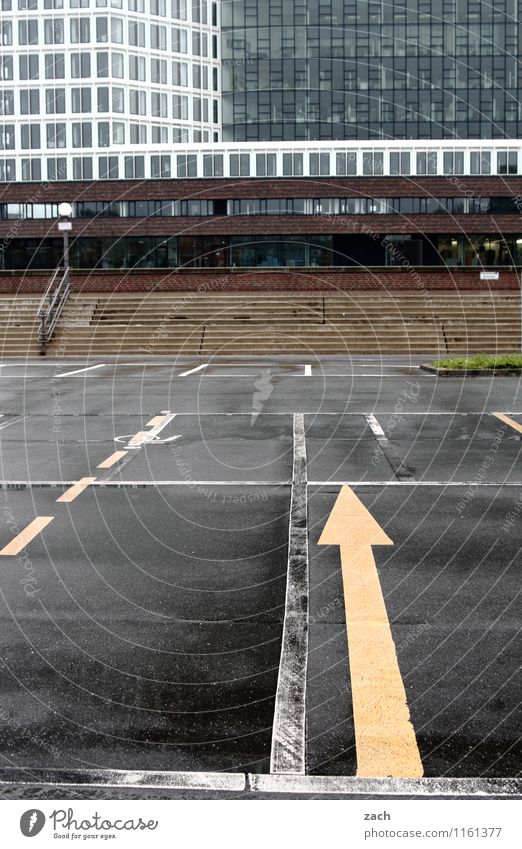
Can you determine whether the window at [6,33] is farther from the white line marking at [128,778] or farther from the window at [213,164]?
the white line marking at [128,778]

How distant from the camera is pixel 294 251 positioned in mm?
55500

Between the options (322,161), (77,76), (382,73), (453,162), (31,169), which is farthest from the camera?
(382,73)

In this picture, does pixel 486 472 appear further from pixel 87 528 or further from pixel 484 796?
pixel 484 796

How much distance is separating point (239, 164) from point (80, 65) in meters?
22.7

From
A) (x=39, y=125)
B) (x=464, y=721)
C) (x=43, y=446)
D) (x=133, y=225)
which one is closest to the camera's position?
(x=464, y=721)

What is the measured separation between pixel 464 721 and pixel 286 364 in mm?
24243

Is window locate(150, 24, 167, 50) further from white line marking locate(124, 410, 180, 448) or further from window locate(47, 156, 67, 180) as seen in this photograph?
white line marking locate(124, 410, 180, 448)

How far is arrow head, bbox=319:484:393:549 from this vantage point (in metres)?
7.26

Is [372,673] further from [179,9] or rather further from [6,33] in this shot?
[179,9]

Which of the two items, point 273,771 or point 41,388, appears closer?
point 273,771

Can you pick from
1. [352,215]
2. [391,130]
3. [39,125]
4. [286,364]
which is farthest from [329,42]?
[286,364]

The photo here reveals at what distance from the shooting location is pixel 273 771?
3648 millimetres

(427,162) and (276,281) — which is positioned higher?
(427,162)

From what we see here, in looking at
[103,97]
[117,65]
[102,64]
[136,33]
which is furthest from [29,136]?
[136,33]
